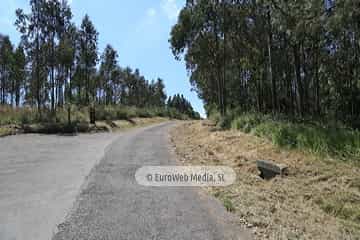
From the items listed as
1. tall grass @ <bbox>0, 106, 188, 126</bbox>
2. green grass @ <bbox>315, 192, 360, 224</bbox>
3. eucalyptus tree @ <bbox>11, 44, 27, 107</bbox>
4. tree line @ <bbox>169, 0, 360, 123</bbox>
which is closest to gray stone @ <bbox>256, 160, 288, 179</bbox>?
green grass @ <bbox>315, 192, 360, 224</bbox>

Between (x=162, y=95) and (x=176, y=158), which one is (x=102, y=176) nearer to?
(x=176, y=158)

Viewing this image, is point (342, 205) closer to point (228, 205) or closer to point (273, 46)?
point (228, 205)

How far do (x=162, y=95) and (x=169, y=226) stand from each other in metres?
71.0

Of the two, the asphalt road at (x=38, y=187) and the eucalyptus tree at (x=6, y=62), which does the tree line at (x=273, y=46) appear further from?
the eucalyptus tree at (x=6, y=62)

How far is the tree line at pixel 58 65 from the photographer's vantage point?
2634cm

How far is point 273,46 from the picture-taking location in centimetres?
2519

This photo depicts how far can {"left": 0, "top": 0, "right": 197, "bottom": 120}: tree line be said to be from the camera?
2634cm

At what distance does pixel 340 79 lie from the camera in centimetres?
3297

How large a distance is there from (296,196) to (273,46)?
67.8ft

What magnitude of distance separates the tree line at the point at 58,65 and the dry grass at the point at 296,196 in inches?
807

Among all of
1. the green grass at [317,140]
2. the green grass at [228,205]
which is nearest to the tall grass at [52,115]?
the green grass at [317,140]

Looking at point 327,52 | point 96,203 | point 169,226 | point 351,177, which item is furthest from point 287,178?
point 327,52

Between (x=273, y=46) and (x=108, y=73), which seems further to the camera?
(x=108, y=73)

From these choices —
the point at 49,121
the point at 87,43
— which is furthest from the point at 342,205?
the point at 87,43
